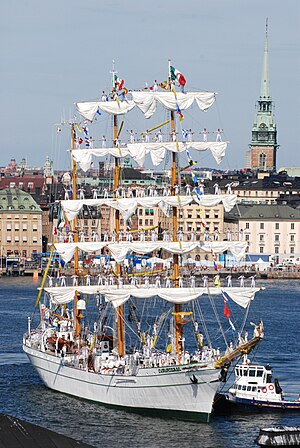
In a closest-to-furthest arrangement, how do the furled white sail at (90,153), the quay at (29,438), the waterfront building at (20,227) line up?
the quay at (29,438) → the furled white sail at (90,153) → the waterfront building at (20,227)

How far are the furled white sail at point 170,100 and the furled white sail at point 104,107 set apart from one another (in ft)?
1.88

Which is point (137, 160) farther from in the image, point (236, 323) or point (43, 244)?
point (43, 244)

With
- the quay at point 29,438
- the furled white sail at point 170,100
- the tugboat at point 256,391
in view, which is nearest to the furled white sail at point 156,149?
the furled white sail at point 170,100

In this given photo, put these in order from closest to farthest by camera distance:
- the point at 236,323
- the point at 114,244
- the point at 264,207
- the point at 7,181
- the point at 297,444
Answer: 1. the point at 297,444
2. the point at 114,244
3. the point at 236,323
4. the point at 264,207
5. the point at 7,181

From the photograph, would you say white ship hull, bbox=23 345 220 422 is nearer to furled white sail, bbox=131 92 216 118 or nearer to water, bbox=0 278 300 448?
water, bbox=0 278 300 448

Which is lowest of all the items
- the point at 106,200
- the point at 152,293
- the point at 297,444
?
the point at 297,444

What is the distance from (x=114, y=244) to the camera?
145 ft

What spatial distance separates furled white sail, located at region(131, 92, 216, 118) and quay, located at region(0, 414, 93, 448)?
15500 mm

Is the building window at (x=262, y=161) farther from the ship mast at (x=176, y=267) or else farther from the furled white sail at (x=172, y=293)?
the ship mast at (x=176, y=267)

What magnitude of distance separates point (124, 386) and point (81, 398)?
243cm

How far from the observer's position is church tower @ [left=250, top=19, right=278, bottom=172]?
17612 centimetres

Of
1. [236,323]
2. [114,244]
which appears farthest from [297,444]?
[236,323]

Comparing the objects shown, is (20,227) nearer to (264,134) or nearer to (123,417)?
(264,134)

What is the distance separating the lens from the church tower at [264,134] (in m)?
176
